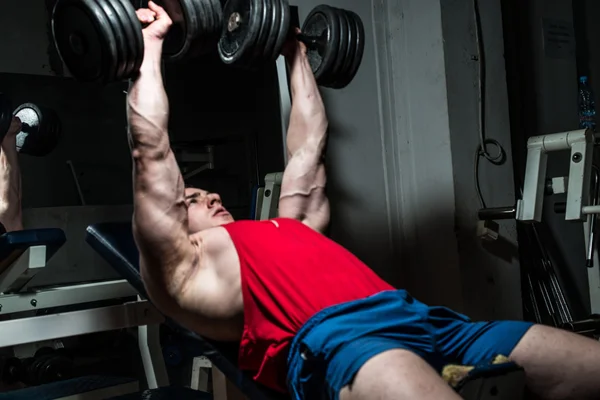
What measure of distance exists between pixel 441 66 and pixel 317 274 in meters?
1.34

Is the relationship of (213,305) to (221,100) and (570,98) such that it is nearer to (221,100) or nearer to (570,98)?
(570,98)

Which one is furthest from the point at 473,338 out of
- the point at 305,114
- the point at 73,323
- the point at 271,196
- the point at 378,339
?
the point at 271,196

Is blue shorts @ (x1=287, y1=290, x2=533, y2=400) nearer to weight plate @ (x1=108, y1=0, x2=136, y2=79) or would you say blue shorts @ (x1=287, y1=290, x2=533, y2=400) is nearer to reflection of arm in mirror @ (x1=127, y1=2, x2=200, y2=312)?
reflection of arm in mirror @ (x1=127, y1=2, x2=200, y2=312)

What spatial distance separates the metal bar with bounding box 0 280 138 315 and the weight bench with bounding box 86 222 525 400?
18.8 inches

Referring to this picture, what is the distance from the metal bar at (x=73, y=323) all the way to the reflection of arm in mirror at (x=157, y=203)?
0.66 meters

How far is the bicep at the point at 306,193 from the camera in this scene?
191 centimetres

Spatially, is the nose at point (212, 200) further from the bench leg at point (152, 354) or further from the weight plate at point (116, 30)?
the bench leg at point (152, 354)

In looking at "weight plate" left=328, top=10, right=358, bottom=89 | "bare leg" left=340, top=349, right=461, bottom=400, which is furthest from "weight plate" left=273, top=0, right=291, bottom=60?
"bare leg" left=340, top=349, right=461, bottom=400

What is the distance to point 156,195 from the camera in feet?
4.82

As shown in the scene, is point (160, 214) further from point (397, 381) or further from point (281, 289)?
point (397, 381)

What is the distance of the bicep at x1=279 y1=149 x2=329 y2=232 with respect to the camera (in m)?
1.91

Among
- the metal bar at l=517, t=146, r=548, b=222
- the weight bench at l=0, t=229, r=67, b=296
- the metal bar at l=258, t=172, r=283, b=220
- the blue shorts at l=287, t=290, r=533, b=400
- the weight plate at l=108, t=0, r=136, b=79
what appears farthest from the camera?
the metal bar at l=258, t=172, r=283, b=220

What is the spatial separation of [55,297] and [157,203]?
3.30 ft

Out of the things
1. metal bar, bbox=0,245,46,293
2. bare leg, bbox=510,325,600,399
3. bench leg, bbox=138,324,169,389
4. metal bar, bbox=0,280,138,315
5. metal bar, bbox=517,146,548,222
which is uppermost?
metal bar, bbox=517,146,548,222
